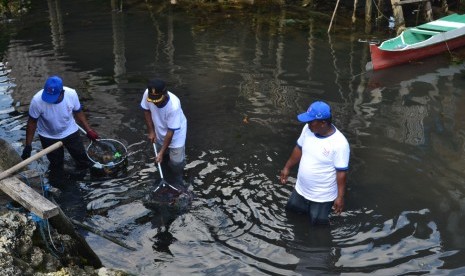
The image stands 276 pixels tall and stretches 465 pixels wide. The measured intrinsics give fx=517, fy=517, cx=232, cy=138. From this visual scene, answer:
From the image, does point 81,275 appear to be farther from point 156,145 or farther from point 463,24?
point 463,24

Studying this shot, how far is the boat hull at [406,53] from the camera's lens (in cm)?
1426

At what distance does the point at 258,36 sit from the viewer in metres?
17.9

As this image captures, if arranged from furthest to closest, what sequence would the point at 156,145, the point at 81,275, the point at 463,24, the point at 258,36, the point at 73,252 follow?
the point at 258,36 < the point at 463,24 < the point at 156,145 < the point at 73,252 < the point at 81,275

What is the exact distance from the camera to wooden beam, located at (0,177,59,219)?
211 inches

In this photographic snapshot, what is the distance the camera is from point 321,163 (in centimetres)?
644

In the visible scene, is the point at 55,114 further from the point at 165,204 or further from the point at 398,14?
the point at 398,14

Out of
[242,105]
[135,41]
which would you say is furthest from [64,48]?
[242,105]

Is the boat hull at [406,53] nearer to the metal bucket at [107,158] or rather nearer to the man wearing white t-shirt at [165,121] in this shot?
the man wearing white t-shirt at [165,121]

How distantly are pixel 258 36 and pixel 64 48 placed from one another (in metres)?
6.47

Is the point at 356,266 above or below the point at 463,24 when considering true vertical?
below

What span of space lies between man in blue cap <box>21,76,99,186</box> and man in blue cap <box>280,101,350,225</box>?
11.5 ft

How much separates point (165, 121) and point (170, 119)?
0.71 feet

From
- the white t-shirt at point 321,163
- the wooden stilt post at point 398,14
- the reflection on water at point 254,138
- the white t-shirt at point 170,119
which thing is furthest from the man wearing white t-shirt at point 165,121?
the wooden stilt post at point 398,14

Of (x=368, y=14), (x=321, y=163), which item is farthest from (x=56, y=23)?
(x=321, y=163)
